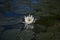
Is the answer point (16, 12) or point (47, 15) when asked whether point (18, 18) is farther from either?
point (47, 15)

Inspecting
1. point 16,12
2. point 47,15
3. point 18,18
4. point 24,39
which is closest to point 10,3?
point 16,12

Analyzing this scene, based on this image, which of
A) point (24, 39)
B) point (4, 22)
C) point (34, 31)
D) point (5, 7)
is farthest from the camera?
point (5, 7)

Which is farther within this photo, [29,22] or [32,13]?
[32,13]

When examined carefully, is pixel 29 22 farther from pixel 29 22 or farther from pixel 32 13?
pixel 32 13

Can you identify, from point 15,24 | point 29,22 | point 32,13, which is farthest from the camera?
point 32,13

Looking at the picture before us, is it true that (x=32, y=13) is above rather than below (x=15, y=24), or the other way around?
above

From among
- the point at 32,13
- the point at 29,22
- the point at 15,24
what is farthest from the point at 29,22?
the point at 32,13

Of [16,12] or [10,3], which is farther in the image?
[10,3]

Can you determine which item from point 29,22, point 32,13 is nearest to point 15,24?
point 29,22

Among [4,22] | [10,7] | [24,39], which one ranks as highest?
[10,7]

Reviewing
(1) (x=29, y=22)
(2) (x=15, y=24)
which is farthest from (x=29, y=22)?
(2) (x=15, y=24)

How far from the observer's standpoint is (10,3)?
2.79m

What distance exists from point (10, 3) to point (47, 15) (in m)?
0.78

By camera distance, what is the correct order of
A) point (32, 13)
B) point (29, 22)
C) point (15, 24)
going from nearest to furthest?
point (29, 22)
point (15, 24)
point (32, 13)
